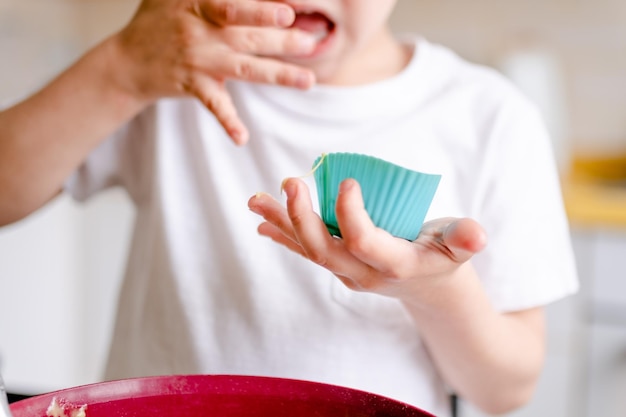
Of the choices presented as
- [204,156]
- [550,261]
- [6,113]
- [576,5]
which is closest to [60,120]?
[6,113]

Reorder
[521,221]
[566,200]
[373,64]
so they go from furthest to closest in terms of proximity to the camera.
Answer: [566,200]
[373,64]
[521,221]

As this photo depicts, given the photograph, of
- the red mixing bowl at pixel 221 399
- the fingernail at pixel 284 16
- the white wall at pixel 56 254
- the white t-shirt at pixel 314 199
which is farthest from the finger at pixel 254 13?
the white wall at pixel 56 254

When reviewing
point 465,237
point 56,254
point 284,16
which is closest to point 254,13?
point 284,16

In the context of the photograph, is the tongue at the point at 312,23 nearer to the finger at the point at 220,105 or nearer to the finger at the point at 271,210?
the finger at the point at 220,105

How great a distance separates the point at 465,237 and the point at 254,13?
298mm

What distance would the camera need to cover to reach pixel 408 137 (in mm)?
740

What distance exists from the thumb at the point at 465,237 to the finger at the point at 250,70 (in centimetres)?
26

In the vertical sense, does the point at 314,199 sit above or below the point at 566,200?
below

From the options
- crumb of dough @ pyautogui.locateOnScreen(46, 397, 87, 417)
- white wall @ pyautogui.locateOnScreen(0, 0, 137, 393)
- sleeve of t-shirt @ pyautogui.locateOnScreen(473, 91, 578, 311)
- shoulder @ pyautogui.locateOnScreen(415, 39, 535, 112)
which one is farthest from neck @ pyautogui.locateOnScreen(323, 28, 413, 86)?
white wall @ pyautogui.locateOnScreen(0, 0, 137, 393)

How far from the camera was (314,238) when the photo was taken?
397 mm

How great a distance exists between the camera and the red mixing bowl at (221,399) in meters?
0.39

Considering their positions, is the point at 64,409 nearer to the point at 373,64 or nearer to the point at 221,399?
the point at 221,399

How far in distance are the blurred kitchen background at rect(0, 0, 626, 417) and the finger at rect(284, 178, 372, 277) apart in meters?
1.11

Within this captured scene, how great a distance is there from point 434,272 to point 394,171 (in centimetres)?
6
